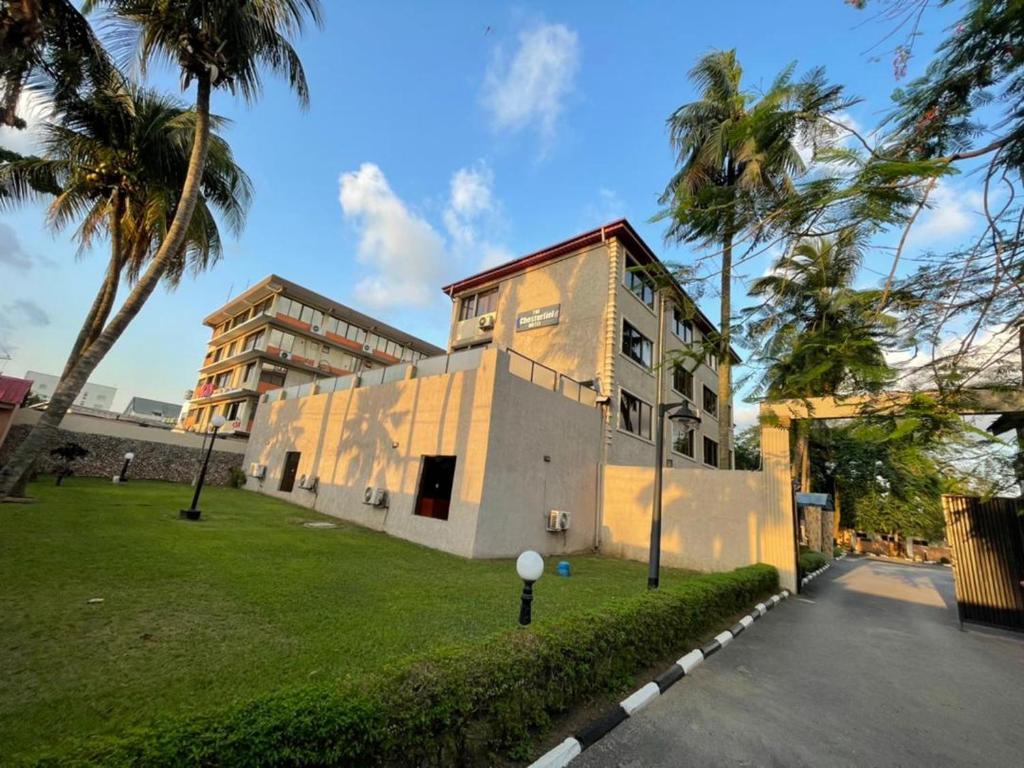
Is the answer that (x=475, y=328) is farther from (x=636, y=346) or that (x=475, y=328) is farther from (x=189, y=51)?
(x=189, y=51)

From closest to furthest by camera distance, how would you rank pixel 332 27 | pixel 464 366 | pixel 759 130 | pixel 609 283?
pixel 759 130 < pixel 332 27 < pixel 464 366 < pixel 609 283

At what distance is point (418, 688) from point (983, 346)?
487 cm

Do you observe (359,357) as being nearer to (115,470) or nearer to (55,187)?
(115,470)

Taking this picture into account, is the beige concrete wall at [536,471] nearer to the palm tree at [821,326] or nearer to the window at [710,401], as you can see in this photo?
the palm tree at [821,326]

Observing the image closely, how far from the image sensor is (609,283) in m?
15.2

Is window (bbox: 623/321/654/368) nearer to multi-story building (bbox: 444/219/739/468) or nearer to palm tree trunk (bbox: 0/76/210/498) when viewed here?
multi-story building (bbox: 444/219/739/468)

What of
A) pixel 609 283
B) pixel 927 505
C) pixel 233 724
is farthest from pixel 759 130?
pixel 927 505

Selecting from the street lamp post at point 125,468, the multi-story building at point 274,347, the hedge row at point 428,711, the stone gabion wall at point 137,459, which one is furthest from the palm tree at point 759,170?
the multi-story building at point 274,347

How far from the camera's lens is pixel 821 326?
3.77m

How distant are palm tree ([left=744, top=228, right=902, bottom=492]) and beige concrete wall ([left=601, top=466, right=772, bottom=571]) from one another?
27.4 feet

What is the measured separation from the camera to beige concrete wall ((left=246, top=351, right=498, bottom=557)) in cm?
1045

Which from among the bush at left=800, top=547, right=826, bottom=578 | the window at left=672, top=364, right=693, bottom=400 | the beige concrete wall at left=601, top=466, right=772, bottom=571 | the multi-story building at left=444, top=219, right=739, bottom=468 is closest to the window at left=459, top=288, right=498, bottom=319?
the multi-story building at left=444, top=219, right=739, bottom=468

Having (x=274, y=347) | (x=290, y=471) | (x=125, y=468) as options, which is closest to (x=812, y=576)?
(x=290, y=471)

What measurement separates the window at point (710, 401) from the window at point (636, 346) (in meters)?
7.02
